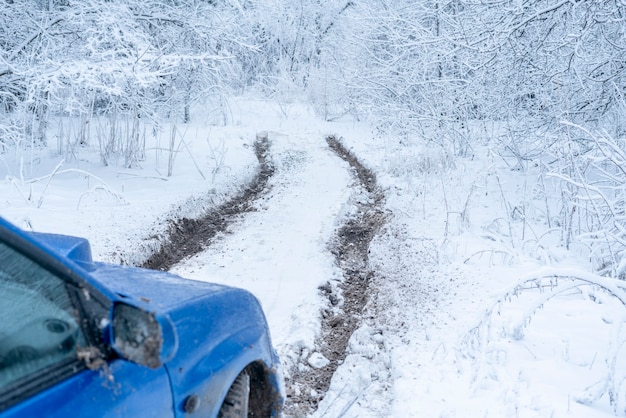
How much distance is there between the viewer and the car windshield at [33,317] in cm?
149

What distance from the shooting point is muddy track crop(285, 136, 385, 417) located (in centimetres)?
386

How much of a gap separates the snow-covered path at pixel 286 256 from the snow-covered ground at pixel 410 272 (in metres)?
0.02

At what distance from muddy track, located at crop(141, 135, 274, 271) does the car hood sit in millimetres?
3955

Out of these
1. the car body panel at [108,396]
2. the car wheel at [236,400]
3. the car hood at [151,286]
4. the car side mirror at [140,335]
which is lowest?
the car wheel at [236,400]

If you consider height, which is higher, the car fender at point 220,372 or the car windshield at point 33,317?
the car windshield at point 33,317

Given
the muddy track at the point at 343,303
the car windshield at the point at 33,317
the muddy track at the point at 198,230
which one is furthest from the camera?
the muddy track at the point at 198,230

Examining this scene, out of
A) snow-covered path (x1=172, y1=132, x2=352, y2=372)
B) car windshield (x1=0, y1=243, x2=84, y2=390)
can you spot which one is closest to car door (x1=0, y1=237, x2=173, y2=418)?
car windshield (x1=0, y1=243, x2=84, y2=390)

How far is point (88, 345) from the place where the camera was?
1559mm

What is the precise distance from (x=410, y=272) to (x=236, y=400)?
163 inches

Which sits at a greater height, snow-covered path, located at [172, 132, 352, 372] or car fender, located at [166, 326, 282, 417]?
car fender, located at [166, 326, 282, 417]

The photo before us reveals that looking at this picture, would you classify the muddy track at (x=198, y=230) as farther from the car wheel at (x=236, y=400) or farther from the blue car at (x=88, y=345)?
the blue car at (x=88, y=345)

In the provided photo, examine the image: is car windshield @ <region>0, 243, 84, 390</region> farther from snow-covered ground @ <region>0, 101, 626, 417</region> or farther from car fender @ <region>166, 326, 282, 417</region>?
snow-covered ground @ <region>0, 101, 626, 417</region>

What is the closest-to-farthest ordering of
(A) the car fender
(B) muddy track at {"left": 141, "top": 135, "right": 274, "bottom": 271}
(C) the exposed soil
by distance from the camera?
(A) the car fender
(C) the exposed soil
(B) muddy track at {"left": 141, "top": 135, "right": 274, "bottom": 271}

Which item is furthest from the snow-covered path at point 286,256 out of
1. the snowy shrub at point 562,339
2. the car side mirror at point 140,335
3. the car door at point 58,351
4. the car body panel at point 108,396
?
the car side mirror at point 140,335
